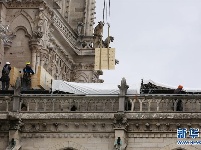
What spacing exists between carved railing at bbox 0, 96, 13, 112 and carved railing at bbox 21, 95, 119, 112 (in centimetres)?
74

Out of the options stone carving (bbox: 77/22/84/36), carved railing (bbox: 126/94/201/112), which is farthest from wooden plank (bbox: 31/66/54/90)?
stone carving (bbox: 77/22/84/36)

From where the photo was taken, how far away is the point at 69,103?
1933 inches

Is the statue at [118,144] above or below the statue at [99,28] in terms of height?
below

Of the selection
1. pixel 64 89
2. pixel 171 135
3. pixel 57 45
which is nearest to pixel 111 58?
pixel 57 45

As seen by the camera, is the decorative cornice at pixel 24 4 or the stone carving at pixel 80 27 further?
the stone carving at pixel 80 27

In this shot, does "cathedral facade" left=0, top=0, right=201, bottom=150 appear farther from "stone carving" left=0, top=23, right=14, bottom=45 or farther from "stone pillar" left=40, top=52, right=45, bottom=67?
"stone pillar" left=40, top=52, right=45, bottom=67

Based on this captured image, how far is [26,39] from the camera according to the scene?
57594 mm

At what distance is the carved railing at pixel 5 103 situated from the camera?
49375 mm

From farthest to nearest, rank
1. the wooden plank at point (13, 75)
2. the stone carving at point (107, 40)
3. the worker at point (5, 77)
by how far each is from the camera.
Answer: the stone carving at point (107, 40) → the wooden plank at point (13, 75) → the worker at point (5, 77)

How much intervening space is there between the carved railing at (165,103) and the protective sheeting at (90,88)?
1.22m

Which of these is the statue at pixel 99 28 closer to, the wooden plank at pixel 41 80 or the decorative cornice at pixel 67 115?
the wooden plank at pixel 41 80

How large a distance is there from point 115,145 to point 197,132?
14.7 ft

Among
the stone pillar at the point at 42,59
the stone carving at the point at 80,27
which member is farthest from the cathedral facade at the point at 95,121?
the stone carving at the point at 80,27

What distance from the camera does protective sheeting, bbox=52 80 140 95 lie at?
49.8 meters
